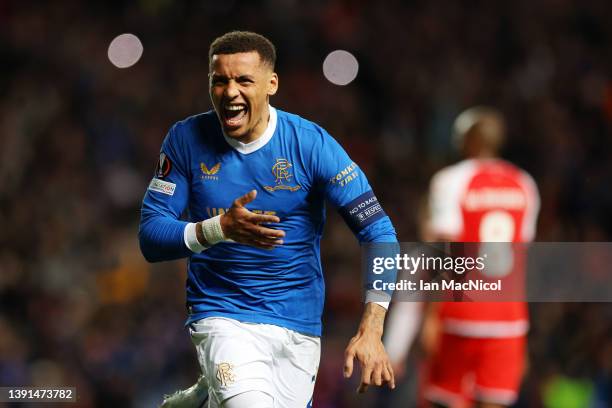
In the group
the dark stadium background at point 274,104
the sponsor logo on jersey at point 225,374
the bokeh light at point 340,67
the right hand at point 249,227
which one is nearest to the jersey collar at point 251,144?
the right hand at point 249,227

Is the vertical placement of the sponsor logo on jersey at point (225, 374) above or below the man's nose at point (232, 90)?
below

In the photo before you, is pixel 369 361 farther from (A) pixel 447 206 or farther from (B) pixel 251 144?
(A) pixel 447 206

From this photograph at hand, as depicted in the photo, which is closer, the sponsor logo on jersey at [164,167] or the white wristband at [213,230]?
the white wristband at [213,230]

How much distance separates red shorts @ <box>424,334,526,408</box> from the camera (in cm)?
700

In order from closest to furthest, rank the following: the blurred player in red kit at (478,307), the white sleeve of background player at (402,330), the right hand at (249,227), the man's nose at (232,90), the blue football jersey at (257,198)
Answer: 1. the right hand at (249,227)
2. the man's nose at (232,90)
3. the blue football jersey at (257,198)
4. the white sleeve of background player at (402,330)
5. the blurred player in red kit at (478,307)

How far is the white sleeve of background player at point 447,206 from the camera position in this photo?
22.5 ft

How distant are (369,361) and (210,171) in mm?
1104

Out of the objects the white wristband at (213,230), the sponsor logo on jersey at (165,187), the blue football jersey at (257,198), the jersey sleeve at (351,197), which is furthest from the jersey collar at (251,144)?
the white wristband at (213,230)

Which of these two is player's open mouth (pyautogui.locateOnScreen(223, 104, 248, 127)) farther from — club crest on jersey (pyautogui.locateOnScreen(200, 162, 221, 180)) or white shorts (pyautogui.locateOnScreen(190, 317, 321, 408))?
white shorts (pyautogui.locateOnScreen(190, 317, 321, 408))

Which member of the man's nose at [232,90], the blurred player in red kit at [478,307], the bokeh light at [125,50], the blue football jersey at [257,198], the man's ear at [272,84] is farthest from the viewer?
the bokeh light at [125,50]

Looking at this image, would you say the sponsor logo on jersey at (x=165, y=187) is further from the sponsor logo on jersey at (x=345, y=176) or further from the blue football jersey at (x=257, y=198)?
the sponsor logo on jersey at (x=345, y=176)

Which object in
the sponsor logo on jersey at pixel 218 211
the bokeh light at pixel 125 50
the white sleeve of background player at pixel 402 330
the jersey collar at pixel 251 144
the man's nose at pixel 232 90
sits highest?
the bokeh light at pixel 125 50

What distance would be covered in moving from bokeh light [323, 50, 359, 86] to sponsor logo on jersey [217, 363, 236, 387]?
8790mm

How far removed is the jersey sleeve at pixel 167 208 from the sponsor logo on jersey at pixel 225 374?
0.49 meters
